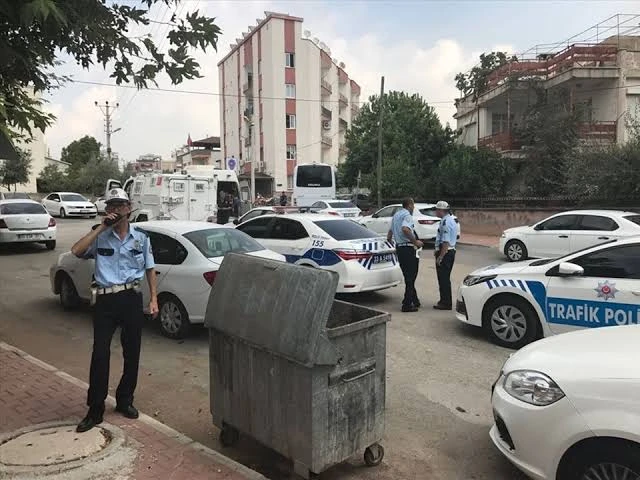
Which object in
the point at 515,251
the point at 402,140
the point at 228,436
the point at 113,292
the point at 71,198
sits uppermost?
the point at 402,140

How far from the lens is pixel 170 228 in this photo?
25.0 ft

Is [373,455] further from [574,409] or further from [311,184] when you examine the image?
[311,184]

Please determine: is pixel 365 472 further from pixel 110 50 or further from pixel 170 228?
pixel 170 228

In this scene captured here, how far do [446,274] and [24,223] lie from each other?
497 inches

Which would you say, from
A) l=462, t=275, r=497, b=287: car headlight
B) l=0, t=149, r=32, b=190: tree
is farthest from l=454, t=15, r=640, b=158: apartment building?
l=0, t=149, r=32, b=190: tree

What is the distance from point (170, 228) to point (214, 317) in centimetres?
383

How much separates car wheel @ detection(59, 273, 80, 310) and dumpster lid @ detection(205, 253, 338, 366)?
5.46 meters

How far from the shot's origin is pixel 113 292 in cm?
438

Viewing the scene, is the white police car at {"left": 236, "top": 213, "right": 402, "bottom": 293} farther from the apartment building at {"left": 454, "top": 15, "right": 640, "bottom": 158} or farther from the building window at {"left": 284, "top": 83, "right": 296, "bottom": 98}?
the building window at {"left": 284, "top": 83, "right": 296, "bottom": 98}

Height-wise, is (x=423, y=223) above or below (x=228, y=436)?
above

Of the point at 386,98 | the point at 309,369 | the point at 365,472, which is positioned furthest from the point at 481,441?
the point at 386,98

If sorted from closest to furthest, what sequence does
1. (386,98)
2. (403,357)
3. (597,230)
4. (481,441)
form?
(481,441) → (403,357) → (597,230) → (386,98)

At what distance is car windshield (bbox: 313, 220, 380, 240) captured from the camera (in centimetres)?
935

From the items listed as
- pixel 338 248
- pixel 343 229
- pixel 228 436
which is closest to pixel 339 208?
pixel 343 229
